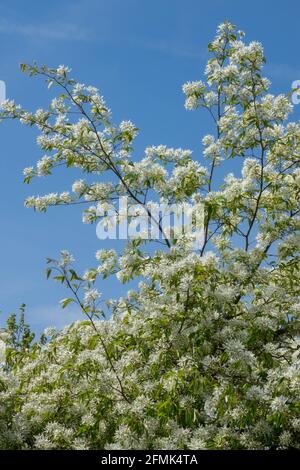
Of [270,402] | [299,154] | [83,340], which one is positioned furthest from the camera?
[299,154]

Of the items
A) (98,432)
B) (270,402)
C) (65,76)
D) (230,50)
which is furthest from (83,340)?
(230,50)

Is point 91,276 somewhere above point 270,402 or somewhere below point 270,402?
above

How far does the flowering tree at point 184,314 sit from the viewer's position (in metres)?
5.63

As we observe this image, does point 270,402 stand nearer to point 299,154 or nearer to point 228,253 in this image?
point 228,253

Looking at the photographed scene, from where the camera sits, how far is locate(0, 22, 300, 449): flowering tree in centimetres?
563

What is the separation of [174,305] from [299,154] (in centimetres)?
303

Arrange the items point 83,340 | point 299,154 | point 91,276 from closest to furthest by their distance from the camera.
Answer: point 83,340, point 91,276, point 299,154

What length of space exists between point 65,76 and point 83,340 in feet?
10.5

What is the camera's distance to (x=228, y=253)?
7.05 meters

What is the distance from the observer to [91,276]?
7562 mm

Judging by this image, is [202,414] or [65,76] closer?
[202,414]

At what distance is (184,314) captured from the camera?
241 inches
